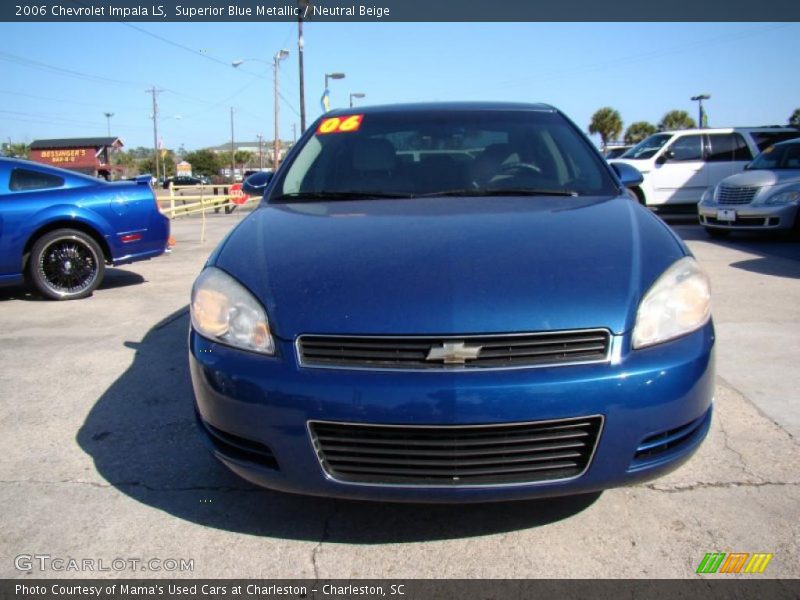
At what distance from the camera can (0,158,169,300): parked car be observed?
244 inches

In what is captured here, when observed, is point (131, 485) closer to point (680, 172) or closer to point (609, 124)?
point (680, 172)

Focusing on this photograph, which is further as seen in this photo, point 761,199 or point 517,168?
point 761,199

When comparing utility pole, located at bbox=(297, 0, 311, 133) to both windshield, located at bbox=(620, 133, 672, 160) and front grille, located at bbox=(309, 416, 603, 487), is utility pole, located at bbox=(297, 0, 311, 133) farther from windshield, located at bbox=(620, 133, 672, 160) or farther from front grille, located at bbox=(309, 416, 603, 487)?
front grille, located at bbox=(309, 416, 603, 487)

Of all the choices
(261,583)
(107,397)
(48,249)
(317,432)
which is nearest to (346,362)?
(317,432)

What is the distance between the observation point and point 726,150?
42.5 feet

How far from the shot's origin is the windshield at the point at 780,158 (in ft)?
32.6

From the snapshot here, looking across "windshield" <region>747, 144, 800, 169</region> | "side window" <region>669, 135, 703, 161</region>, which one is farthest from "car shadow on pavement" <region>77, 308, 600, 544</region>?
Result: "side window" <region>669, 135, 703, 161</region>

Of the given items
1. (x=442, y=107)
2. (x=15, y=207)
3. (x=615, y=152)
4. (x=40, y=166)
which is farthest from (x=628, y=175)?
(x=615, y=152)

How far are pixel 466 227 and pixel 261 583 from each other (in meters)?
1.44

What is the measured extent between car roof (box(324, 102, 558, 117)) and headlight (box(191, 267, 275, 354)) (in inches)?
68.2

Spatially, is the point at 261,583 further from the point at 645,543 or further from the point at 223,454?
the point at 645,543

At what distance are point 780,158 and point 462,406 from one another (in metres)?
10.4

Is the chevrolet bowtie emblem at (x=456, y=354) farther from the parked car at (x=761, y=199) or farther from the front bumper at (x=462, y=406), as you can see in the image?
the parked car at (x=761, y=199)

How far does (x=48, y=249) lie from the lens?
636 cm
